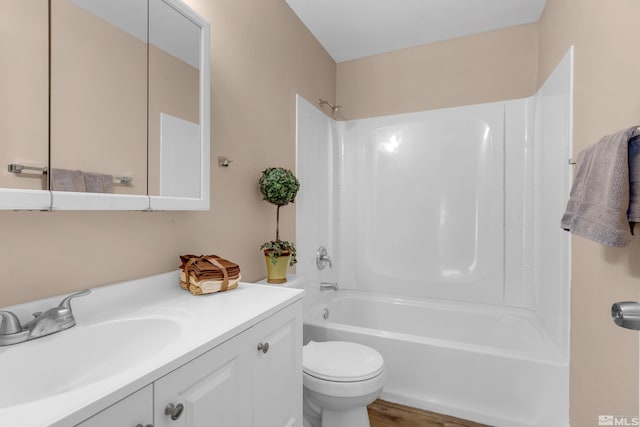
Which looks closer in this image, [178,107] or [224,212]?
[178,107]

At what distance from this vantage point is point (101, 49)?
3.23ft

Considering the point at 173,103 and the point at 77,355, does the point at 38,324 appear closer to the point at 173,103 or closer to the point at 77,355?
the point at 77,355

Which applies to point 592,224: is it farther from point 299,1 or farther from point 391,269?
point 299,1

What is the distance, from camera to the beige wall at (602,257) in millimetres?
1040

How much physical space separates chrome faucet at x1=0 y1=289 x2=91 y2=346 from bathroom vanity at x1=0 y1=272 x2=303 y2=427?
0.06 feet

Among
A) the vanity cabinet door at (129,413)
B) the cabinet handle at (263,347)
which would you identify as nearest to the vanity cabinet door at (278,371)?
the cabinet handle at (263,347)

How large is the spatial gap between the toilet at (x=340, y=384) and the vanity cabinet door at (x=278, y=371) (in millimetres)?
225

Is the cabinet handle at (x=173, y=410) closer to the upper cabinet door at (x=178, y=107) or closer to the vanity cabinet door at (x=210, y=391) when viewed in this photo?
the vanity cabinet door at (x=210, y=391)

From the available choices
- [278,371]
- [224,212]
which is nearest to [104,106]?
[224,212]

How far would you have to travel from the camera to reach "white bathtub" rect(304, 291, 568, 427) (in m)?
1.65

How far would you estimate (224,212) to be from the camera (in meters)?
1.56

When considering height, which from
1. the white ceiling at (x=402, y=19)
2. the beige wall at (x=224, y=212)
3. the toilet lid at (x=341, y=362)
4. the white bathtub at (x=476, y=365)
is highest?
the white ceiling at (x=402, y=19)

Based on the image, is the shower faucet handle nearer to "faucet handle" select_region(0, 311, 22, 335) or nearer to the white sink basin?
the white sink basin

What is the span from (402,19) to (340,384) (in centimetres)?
241
